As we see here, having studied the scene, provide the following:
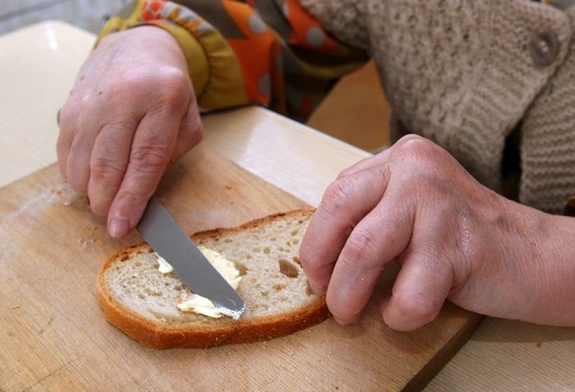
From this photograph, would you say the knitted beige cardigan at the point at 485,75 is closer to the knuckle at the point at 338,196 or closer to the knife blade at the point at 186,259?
the knuckle at the point at 338,196

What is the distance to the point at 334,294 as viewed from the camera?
0.67 metres

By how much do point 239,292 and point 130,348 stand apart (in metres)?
0.14

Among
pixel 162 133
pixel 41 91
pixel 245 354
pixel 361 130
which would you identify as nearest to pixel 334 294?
pixel 245 354

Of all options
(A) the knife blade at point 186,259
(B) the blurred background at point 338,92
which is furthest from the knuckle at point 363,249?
(B) the blurred background at point 338,92

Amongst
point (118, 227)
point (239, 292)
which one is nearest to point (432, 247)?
point (239, 292)

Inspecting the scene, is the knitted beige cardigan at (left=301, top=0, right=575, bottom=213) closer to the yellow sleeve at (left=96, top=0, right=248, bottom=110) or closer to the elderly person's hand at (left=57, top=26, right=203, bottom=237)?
the yellow sleeve at (left=96, top=0, right=248, bottom=110)

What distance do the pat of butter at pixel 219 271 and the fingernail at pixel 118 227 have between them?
0.06 metres

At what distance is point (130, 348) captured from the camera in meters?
0.69

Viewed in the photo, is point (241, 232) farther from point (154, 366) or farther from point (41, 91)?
point (41, 91)

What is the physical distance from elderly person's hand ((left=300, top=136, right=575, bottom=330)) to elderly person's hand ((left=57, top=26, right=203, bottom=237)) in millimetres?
266

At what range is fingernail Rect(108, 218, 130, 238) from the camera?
0.81 meters

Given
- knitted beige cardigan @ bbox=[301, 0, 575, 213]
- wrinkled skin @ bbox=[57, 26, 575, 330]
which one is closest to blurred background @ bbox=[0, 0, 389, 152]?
knitted beige cardigan @ bbox=[301, 0, 575, 213]

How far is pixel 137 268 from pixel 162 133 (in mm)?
187

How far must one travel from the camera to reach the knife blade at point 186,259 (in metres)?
0.71
